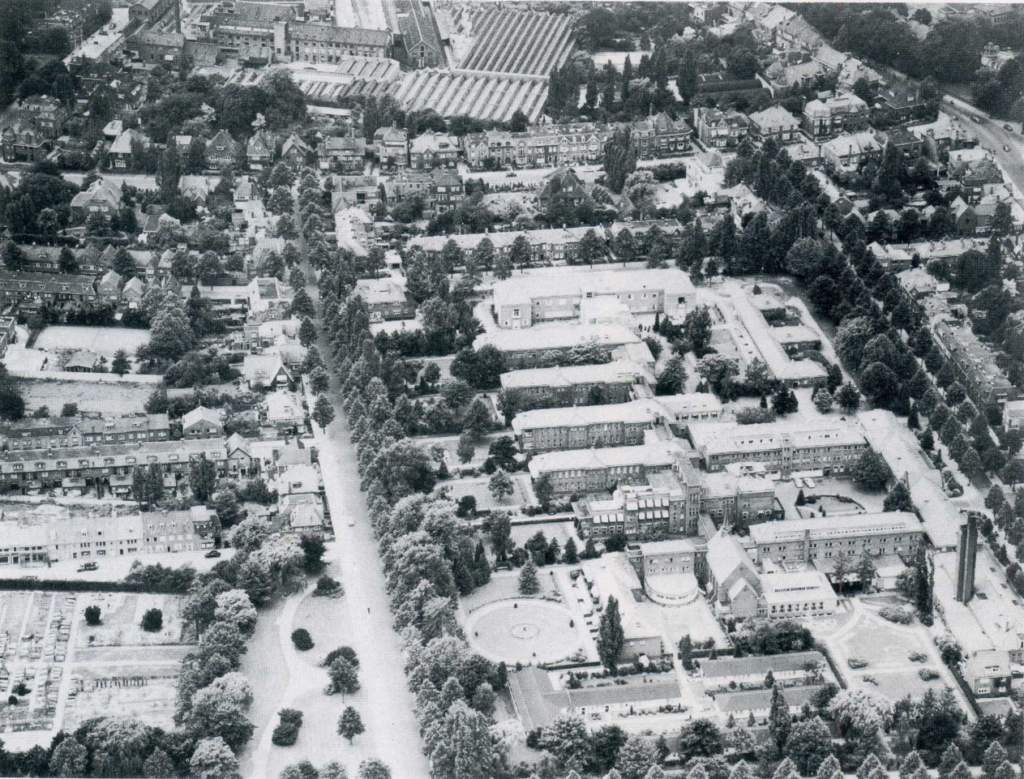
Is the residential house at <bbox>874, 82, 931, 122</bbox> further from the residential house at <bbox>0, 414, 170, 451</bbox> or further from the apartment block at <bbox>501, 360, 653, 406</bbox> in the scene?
the residential house at <bbox>0, 414, 170, 451</bbox>

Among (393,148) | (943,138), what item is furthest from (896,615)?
(393,148)

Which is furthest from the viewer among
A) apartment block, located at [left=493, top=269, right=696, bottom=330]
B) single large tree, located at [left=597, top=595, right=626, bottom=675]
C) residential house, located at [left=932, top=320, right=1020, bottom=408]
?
apartment block, located at [left=493, top=269, right=696, bottom=330]

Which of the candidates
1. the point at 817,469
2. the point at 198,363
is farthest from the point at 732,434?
the point at 198,363

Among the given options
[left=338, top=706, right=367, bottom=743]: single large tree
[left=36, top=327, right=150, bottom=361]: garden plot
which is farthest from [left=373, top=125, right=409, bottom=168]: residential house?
[left=338, top=706, right=367, bottom=743]: single large tree

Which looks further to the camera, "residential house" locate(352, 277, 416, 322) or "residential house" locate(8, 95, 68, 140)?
"residential house" locate(8, 95, 68, 140)

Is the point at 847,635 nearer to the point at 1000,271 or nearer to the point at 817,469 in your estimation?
the point at 817,469

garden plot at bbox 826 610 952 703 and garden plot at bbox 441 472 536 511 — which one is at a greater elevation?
garden plot at bbox 826 610 952 703
